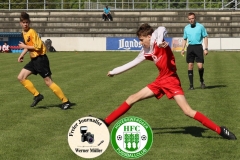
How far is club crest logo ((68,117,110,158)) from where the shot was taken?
6.70m

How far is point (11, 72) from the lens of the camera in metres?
22.5

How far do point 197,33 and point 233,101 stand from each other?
3306 mm

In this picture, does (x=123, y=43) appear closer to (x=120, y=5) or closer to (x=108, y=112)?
(x=120, y=5)

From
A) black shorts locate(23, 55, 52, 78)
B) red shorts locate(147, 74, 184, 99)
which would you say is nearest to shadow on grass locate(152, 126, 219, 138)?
red shorts locate(147, 74, 184, 99)

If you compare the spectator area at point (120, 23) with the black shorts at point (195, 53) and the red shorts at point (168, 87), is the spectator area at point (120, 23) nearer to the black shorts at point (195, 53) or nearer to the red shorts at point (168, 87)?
the black shorts at point (195, 53)

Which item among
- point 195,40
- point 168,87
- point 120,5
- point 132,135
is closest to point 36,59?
point 168,87

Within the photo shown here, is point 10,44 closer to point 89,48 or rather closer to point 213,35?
point 89,48

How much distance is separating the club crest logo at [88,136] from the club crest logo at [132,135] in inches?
6.3

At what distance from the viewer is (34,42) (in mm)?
11984

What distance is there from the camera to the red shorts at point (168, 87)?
8.56 metres

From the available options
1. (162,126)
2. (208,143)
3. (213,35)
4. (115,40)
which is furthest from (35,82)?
(213,35)

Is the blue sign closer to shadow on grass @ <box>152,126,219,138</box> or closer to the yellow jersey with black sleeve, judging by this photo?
the yellow jersey with black sleeve

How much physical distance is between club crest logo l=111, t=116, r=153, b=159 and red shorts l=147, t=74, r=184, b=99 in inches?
69.3

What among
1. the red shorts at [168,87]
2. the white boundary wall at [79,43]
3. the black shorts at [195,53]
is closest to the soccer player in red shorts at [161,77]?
the red shorts at [168,87]
